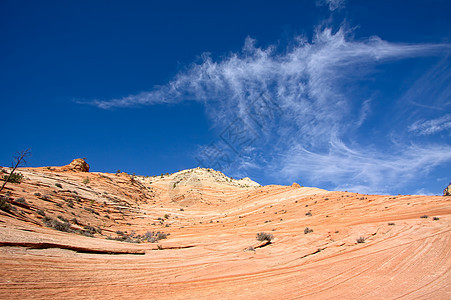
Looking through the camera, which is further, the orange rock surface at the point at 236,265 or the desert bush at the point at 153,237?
the desert bush at the point at 153,237

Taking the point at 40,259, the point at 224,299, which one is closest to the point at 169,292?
the point at 224,299

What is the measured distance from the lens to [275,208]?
28.1m

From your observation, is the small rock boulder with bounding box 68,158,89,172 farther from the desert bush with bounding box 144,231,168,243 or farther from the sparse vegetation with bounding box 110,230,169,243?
the desert bush with bounding box 144,231,168,243

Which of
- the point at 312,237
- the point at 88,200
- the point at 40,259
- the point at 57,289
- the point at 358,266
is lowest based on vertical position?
the point at 57,289

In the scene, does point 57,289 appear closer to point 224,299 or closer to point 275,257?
point 224,299

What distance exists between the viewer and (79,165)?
4409 centimetres

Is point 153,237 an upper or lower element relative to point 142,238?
upper

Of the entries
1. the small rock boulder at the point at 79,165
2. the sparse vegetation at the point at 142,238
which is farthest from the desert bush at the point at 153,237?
the small rock boulder at the point at 79,165

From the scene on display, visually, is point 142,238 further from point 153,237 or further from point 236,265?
point 236,265

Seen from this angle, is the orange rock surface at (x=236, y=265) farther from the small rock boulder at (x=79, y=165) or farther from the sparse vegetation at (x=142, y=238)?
the small rock boulder at (x=79, y=165)

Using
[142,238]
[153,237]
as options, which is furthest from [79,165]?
[153,237]

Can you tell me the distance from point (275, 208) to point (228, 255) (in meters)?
19.7

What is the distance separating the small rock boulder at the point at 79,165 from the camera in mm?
42906

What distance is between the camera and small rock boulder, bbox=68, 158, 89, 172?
42906 millimetres
